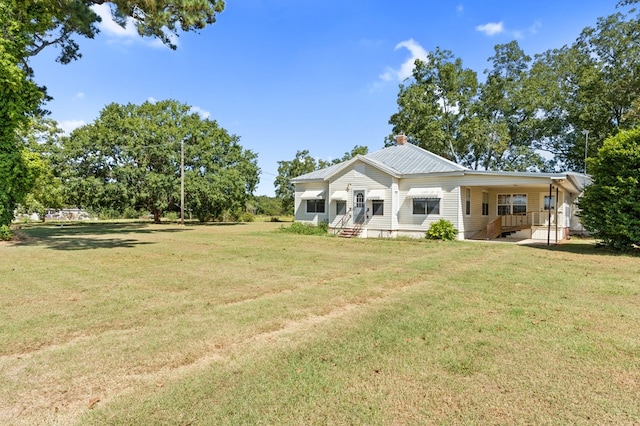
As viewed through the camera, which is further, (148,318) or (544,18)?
(544,18)

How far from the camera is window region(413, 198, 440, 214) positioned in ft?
60.1

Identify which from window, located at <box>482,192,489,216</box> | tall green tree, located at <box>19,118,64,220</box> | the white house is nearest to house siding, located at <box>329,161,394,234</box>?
the white house

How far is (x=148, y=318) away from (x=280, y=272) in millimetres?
3803

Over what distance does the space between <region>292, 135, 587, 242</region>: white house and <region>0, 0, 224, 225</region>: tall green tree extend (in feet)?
35.7

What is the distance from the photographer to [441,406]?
2.71 meters

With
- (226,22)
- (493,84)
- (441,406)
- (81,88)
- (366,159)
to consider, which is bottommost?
(441,406)

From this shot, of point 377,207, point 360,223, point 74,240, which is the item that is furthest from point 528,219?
point 74,240

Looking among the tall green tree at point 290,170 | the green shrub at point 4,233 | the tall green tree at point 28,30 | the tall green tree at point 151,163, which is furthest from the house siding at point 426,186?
the tall green tree at point 290,170

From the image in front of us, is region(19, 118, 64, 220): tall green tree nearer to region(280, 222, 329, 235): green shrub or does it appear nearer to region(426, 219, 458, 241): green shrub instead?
region(280, 222, 329, 235): green shrub

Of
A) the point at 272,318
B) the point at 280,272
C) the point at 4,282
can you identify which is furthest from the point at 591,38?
the point at 4,282

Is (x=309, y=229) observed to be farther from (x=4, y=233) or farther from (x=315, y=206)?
(x=4, y=233)

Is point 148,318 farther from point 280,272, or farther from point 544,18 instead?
point 544,18

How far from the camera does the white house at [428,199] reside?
17828 millimetres

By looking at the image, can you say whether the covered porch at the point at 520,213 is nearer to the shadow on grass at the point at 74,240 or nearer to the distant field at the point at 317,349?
the distant field at the point at 317,349
